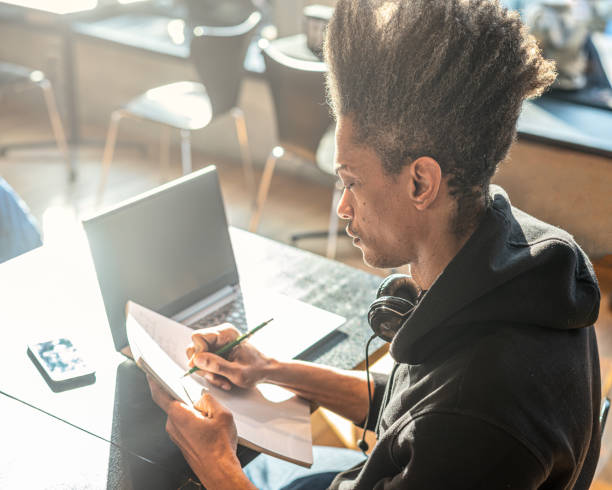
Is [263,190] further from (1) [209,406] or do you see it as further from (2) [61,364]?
(1) [209,406]

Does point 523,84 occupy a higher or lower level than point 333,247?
higher

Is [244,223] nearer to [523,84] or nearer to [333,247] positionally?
[333,247]

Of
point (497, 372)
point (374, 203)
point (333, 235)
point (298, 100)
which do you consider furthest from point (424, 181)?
point (333, 235)

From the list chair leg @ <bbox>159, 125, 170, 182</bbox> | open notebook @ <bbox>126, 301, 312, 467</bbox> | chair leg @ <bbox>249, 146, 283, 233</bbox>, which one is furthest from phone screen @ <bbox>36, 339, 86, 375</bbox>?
chair leg @ <bbox>159, 125, 170, 182</bbox>

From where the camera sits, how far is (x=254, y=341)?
1.34 meters

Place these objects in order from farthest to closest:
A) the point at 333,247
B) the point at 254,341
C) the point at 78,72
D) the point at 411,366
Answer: the point at 78,72 < the point at 333,247 < the point at 254,341 < the point at 411,366

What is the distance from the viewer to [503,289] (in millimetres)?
856

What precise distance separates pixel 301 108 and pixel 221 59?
494 millimetres

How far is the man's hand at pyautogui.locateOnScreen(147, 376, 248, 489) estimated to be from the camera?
3.33ft

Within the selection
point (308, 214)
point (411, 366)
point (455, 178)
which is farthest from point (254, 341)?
point (308, 214)

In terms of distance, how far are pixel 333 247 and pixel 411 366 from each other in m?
2.26

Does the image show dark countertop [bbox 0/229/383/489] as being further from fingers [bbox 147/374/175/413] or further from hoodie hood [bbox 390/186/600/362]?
hoodie hood [bbox 390/186/600/362]

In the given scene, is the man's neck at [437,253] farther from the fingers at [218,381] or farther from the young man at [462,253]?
the fingers at [218,381]

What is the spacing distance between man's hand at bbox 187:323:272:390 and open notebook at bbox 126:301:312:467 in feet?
0.04
